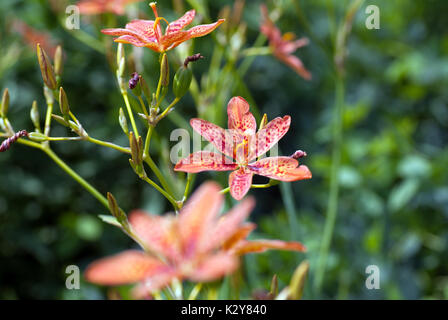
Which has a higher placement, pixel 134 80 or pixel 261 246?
pixel 134 80

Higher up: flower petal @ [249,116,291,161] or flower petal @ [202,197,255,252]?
flower petal @ [249,116,291,161]

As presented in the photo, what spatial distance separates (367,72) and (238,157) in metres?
1.15

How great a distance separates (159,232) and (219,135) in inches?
6.5

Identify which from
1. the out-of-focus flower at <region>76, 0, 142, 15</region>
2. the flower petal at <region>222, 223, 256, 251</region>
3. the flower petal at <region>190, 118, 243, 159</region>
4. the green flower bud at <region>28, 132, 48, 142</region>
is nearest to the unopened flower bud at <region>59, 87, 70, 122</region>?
the green flower bud at <region>28, 132, 48, 142</region>

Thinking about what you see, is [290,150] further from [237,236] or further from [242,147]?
[237,236]

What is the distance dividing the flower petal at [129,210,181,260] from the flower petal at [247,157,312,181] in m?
0.12

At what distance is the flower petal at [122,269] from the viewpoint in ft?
1.08

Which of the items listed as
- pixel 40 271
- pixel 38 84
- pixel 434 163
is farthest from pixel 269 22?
pixel 40 271

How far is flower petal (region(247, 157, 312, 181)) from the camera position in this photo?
445 millimetres

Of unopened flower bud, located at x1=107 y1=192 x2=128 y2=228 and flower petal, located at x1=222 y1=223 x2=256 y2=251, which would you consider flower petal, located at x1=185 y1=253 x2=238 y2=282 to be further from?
unopened flower bud, located at x1=107 y1=192 x2=128 y2=228

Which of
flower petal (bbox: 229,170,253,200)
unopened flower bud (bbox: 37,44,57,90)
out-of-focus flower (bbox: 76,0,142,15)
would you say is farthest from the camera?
out-of-focus flower (bbox: 76,0,142,15)

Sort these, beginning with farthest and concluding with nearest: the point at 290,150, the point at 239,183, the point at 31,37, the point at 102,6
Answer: the point at 290,150 < the point at 31,37 < the point at 102,6 < the point at 239,183

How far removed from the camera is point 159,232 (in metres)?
0.38

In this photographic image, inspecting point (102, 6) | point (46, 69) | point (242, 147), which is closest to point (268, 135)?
point (242, 147)
